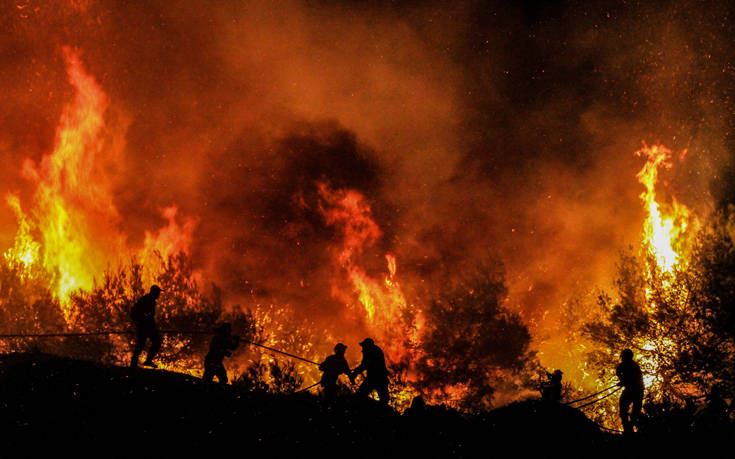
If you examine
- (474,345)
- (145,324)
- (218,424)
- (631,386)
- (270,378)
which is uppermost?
(474,345)

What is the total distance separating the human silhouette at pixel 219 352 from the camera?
1407 cm

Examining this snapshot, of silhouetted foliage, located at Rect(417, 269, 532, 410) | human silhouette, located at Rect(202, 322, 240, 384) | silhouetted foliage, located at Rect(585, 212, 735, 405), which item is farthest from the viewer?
silhouetted foliage, located at Rect(417, 269, 532, 410)

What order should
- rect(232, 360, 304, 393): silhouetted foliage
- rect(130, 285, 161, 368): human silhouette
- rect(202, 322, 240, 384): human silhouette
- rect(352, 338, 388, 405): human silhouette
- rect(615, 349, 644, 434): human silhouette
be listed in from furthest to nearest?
rect(232, 360, 304, 393): silhouetted foliage
rect(202, 322, 240, 384): human silhouette
rect(130, 285, 161, 368): human silhouette
rect(352, 338, 388, 405): human silhouette
rect(615, 349, 644, 434): human silhouette

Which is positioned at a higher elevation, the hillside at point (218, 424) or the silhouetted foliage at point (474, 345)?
the silhouetted foliage at point (474, 345)

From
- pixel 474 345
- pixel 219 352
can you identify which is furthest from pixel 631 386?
pixel 474 345

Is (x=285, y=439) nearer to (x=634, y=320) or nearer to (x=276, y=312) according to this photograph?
(x=634, y=320)

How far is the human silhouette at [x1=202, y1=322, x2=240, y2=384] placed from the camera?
14.1m

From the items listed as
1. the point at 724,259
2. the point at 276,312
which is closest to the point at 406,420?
the point at 724,259

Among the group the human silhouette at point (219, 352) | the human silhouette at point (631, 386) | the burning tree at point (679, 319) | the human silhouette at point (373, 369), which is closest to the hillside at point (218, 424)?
the human silhouette at point (631, 386)

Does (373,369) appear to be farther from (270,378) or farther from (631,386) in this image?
(270,378)

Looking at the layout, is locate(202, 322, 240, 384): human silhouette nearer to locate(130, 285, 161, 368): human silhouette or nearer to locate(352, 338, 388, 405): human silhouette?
locate(130, 285, 161, 368): human silhouette

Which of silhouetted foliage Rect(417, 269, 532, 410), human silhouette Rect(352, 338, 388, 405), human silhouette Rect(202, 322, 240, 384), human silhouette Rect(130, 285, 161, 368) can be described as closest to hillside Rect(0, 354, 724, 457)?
human silhouette Rect(352, 338, 388, 405)

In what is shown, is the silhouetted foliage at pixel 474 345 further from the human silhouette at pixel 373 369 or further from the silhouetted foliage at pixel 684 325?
the human silhouette at pixel 373 369

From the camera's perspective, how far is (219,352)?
1431 centimetres
